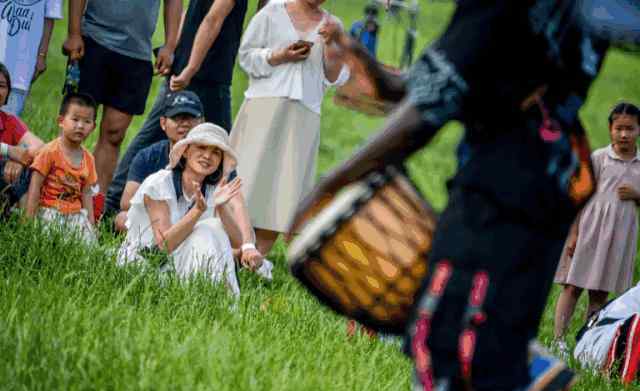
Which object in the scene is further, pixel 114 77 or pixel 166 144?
pixel 114 77

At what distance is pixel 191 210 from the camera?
6715mm

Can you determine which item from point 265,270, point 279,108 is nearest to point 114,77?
point 279,108

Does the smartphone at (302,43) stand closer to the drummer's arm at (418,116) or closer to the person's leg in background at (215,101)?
the person's leg in background at (215,101)

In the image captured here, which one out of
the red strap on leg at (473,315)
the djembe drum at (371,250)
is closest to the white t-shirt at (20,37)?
the djembe drum at (371,250)

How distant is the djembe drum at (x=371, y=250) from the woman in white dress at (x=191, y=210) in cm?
282

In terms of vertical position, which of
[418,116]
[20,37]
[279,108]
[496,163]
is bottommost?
[279,108]

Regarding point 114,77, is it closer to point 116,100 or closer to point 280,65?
point 116,100

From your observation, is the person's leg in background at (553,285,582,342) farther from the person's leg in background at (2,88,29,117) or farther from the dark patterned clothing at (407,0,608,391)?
the dark patterned clothing at (407,0,608,391)

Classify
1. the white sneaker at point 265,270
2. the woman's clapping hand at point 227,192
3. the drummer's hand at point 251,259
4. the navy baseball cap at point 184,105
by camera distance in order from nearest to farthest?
the woman's clapping hand at point 227,192 < the drummer's hand at point 251,259 < the white sneaker at point 265,270 < the navy baseball cap at point 184,105

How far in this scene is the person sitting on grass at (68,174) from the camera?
278 inches

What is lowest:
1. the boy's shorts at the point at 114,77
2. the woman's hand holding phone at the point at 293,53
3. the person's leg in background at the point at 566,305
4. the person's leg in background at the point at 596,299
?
the person's leg in background at the point at 596,299

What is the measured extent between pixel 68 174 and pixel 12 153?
Answer: 1.09ft

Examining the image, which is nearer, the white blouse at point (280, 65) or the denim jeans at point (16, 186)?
the denim jeans at point (16, 186)

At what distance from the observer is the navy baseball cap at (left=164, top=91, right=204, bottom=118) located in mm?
7871
